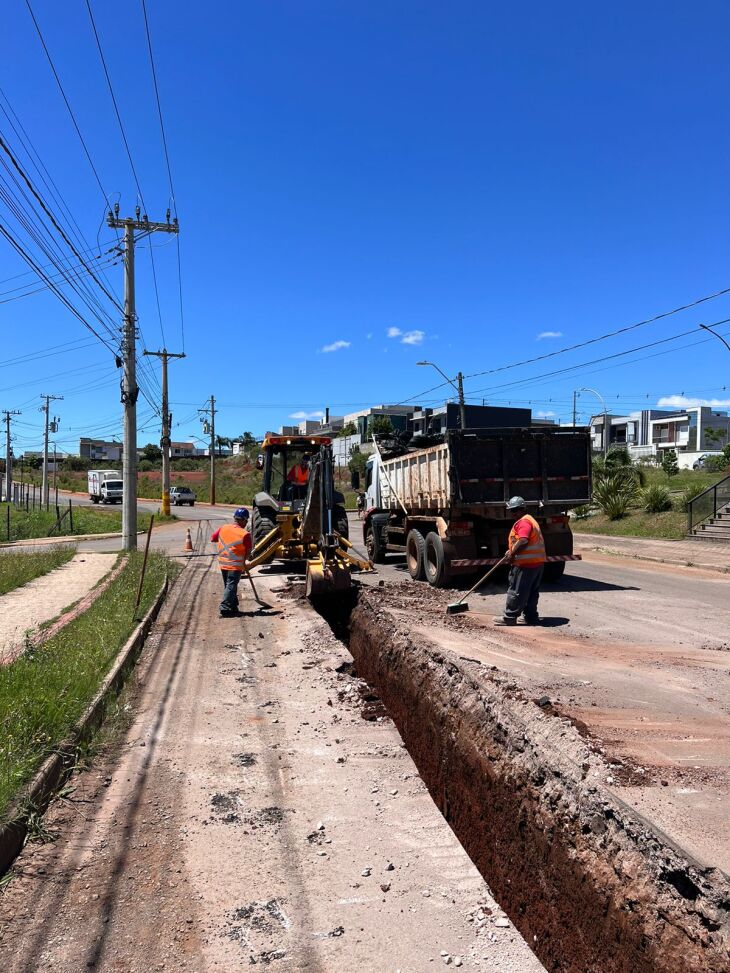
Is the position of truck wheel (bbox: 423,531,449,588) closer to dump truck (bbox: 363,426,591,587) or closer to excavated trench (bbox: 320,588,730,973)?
dump truck (bbox: 363,426,591,587)

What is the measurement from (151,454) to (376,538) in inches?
3481

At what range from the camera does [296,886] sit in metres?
3.47

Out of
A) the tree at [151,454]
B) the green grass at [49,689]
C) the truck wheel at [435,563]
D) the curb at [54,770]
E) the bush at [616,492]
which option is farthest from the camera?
the tree at [151,454]

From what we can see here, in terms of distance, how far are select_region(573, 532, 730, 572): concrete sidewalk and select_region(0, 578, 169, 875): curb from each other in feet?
43.7

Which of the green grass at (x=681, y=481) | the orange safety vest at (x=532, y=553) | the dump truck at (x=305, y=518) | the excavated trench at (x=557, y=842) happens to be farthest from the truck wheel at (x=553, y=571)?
the green grass at (x=681, y=481)

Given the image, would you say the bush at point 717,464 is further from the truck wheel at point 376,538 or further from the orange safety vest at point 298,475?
the orange safety vest at point 298,475

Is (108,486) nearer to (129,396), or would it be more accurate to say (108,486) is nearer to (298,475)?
(129,396)

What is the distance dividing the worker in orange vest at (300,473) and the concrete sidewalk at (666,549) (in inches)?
360

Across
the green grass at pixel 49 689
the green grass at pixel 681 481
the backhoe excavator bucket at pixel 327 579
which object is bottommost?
the green grass at pixel 49 689

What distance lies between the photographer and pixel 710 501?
22094mm

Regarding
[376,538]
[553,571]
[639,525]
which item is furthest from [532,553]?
[639,525]

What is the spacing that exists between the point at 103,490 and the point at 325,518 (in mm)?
51580

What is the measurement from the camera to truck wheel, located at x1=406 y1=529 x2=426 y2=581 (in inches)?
512

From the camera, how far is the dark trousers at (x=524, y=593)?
28.8 ft
